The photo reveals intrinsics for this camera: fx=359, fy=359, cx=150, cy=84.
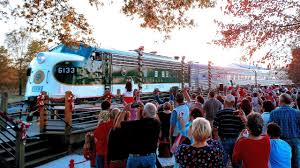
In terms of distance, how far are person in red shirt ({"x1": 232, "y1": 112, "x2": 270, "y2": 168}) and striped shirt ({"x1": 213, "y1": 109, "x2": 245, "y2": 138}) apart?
236 cm

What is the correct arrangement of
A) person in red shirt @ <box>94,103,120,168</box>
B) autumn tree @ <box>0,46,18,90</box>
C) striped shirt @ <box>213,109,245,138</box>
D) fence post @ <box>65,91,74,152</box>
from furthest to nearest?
autumn tree @ <box>0,46,18,90</box>
fence post @ <box>65,91,74,152</box>
striped shirt @ <box>213,109,245,138</box>
person in red shirt @ <box>94,103,120,168</box>

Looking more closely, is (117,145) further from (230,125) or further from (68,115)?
(68,115)

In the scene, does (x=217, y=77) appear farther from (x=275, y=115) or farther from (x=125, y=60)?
(x=275, y=115)

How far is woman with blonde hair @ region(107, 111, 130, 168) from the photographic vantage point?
5668mm

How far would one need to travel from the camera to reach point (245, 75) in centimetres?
5156

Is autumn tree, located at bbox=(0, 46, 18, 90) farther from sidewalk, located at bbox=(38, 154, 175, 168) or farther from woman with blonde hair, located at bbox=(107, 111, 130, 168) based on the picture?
woman with blonde hair, located at bbox=(107, 111, 130, 168)

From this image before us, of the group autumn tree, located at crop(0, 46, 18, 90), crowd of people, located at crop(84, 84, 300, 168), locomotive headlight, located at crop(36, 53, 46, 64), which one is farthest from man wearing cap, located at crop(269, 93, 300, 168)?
autumn tree, located at crop(0, 46, 18, 90)

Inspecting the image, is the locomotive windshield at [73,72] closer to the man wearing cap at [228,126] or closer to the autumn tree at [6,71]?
the man wearing cap at [228,126]

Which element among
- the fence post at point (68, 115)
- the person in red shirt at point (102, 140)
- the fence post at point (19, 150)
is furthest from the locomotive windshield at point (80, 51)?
the person in red shirt at point (102, 140)

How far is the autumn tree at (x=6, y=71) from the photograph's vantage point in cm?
5625

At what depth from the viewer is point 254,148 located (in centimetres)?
479

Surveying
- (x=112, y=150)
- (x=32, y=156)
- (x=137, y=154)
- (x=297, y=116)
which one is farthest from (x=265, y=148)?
(x=32, y=156)

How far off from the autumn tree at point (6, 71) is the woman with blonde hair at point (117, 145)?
54417 millimetres

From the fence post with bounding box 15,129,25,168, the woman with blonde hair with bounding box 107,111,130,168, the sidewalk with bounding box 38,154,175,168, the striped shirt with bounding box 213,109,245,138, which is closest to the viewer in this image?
the woman with blonde hair with bounding box 107,111,130,168
